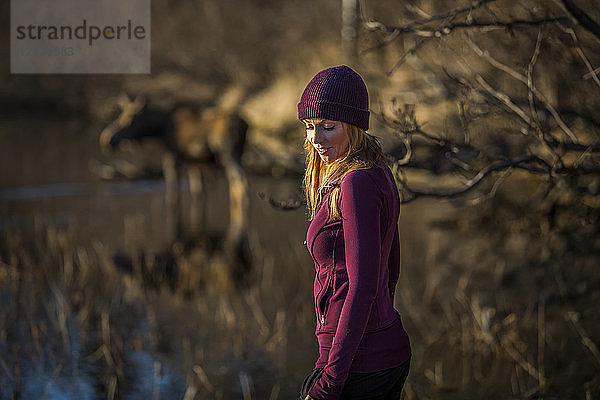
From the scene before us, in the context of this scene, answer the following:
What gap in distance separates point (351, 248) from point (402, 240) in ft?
29.0

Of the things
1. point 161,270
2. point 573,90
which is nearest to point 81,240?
point 161,270

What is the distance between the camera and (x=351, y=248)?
2777 mm

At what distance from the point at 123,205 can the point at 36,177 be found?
3819mm

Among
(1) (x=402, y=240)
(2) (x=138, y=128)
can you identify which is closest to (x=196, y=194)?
(2) (x=138, y=128)

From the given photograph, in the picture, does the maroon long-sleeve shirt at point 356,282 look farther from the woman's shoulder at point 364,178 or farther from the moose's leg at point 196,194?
the moose's leg at point 196,194

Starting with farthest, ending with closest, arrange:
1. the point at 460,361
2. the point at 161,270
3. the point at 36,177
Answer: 1. the point at 36,177
2. the point at 161,270
3. the point at 460,361

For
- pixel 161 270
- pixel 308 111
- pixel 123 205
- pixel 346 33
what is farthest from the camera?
pixel 346 33

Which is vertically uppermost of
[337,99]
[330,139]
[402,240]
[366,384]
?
[337,99]

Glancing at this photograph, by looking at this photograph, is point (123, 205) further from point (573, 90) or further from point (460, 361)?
point (460, 361)

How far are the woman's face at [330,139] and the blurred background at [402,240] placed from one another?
2.34m

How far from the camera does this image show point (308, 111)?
118 inches

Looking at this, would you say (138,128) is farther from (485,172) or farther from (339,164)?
(339,164)

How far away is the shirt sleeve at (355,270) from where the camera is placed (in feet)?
9.07

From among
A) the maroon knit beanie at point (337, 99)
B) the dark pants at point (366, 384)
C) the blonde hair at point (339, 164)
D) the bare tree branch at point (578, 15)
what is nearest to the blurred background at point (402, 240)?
the bare tree branch at point (578, 15)
